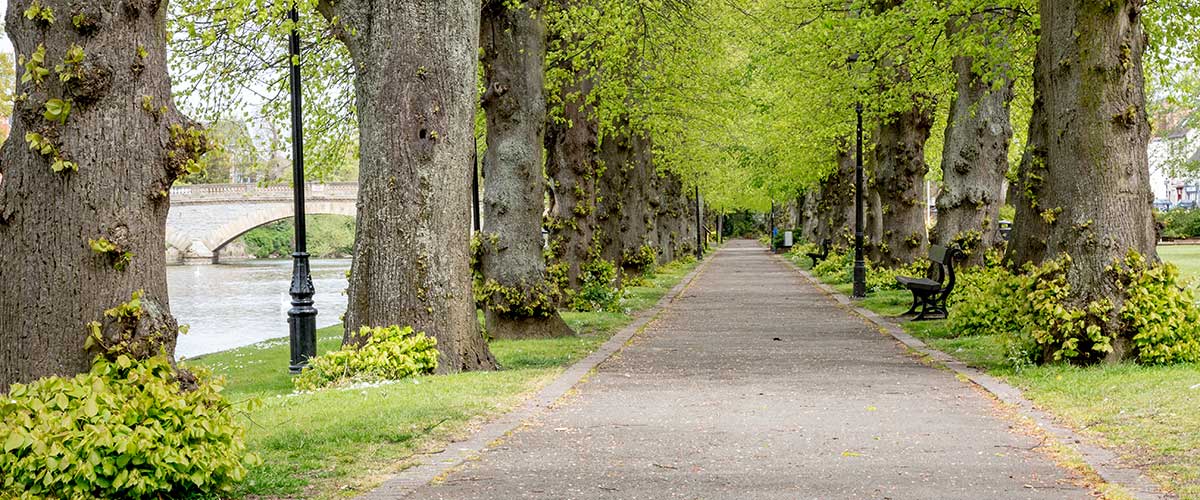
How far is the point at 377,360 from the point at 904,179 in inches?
722

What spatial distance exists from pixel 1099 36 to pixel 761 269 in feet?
110

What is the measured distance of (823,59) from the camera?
82.4 ft

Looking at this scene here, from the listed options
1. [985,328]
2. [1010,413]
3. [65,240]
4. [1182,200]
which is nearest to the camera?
[65,240]

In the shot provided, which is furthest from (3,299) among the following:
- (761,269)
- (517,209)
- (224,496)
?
(761,269)

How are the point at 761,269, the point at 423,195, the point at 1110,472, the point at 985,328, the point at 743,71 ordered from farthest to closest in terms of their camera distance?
the point at 761,269, the point at 743,71, the point at 985,328, the point at 423,195, the point at 1110,472

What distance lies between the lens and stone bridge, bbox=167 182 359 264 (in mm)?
68938

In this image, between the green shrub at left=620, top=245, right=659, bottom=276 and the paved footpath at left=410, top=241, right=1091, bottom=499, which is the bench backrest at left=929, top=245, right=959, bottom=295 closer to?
the paved footpath at left=410, top=241, right=1091, bottom=499

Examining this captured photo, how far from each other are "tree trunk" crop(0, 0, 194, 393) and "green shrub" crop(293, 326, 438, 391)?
5215 mm

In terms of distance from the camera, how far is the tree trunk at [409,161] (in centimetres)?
1188

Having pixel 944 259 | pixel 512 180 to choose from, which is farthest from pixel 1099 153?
pixel 944 259

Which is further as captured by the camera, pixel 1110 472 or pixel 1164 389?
pixel 1164 389

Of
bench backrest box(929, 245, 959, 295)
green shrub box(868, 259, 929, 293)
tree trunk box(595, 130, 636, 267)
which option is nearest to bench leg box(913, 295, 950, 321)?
bench backrest box(929, 245, 959, 295)

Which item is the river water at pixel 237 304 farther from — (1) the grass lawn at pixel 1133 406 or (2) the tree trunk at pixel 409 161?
(1) the grass lawn at pixel 1133 406

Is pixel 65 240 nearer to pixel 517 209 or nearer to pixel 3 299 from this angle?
pixel 3 299
